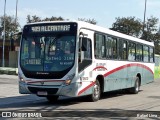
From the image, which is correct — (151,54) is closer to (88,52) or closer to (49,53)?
(88,52)

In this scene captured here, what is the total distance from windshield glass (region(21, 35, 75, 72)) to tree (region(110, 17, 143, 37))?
2284 inches

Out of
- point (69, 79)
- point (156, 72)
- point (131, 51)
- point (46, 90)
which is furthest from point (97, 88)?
point (156, 72)

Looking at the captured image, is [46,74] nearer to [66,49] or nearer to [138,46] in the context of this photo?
[66,49]

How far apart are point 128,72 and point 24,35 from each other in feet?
22.9

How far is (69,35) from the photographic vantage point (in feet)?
46.6

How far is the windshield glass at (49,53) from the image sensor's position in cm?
1399

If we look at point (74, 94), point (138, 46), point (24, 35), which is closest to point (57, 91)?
point (74, 94)

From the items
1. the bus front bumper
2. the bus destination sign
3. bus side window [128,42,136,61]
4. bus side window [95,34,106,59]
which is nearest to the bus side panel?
bus side window [128,42,136,61]

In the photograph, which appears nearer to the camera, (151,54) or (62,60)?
(62,60)

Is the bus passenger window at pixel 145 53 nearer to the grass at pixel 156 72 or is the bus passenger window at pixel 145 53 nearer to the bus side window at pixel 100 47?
the bus side window at pixel 100 47

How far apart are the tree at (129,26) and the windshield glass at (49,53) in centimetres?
5800

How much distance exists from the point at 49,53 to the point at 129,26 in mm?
59911

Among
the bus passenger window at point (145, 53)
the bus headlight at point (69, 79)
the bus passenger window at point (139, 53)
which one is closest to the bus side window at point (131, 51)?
the bus passenger window at point (139, 53)

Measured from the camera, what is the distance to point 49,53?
46.5 ft
